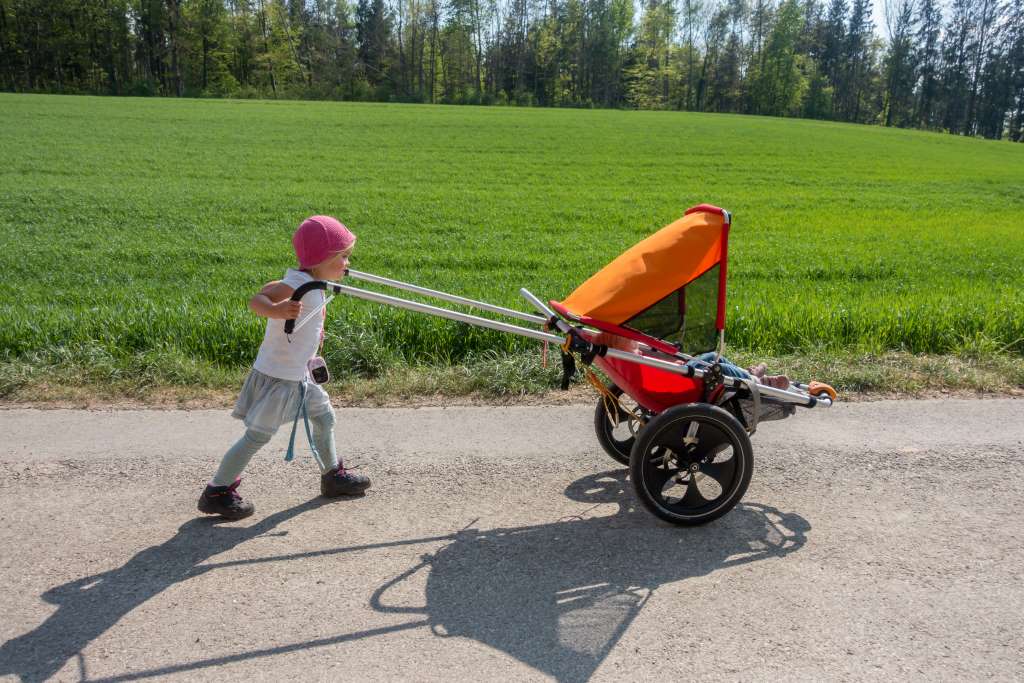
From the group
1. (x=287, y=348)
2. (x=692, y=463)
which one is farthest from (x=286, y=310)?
(x=692, y=463)

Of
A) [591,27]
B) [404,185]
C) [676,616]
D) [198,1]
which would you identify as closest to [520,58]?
[591,27]

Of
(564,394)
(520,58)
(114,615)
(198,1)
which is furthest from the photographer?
(520,58)

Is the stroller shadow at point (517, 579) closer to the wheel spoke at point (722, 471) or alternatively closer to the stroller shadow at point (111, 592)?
the stroller shadow at point (111, 592)

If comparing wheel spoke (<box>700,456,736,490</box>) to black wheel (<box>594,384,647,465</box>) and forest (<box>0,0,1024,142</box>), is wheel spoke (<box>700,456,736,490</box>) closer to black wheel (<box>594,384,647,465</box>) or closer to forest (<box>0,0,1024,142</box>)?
black wheel (<box>594,384,647,465</box>)

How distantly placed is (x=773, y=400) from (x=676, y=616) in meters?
1.40

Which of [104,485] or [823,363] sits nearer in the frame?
[104,485]

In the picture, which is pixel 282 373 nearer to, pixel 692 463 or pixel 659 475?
pixel 659 475

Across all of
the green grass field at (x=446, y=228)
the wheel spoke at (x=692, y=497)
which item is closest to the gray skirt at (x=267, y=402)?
the wheel spoke at (x=692, y=497)

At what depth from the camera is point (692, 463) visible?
12.7 feet

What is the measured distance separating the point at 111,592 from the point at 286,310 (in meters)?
1.32

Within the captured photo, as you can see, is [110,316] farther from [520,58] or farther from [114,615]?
[520,58]

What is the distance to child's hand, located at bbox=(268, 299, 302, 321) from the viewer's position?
3.47m

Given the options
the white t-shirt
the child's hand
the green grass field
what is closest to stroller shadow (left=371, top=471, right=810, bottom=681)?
the white t-shirt

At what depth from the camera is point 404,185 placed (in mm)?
20406
